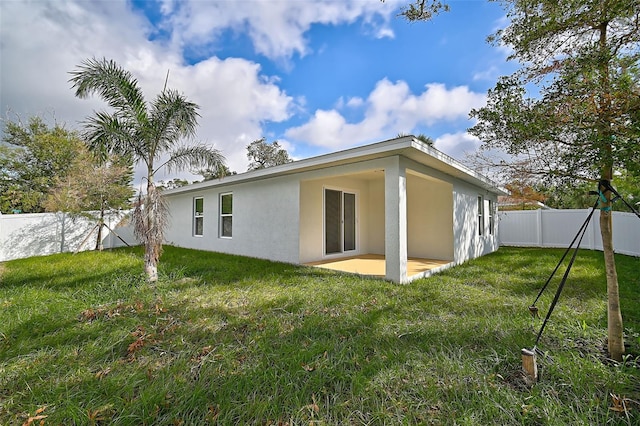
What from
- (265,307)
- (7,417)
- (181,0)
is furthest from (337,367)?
(181,0)

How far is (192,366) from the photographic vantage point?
2.47 meters

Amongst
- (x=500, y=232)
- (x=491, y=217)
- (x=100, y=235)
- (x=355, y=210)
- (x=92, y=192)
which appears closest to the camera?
(x=355, y=210)

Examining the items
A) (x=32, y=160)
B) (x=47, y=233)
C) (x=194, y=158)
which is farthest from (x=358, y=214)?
(x=32, y=160)

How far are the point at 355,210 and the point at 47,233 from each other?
11629 millimetres

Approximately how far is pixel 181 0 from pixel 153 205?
13.5ft

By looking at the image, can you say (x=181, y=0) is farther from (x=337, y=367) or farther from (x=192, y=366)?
(x=337, y=367)

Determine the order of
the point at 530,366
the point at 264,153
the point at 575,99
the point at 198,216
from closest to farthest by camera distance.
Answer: the point at 530,366
the point at 575,99
the point at 198,216
the point at 264,153

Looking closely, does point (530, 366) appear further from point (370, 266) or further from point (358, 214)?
point (358, 214)

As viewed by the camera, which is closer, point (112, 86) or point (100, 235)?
point (112, 86)

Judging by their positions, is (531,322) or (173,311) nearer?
(531,322)

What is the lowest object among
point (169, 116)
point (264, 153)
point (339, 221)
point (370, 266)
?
point (370, 266)

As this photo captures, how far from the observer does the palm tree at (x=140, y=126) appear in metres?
4.96

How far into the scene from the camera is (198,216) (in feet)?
36.0

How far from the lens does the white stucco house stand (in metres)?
5.55
